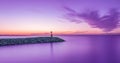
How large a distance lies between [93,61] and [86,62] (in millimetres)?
994

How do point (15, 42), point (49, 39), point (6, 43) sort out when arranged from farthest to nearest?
point (49, 39), point (15, 42), point (6, 43)

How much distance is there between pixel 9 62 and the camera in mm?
22578

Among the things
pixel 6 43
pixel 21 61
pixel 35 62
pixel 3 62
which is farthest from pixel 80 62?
pixel 6 43

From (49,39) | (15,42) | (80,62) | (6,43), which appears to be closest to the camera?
(80,62)

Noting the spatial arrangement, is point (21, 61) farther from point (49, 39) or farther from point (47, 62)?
point (49, 39)

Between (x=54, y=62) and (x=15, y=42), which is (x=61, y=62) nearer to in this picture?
(x=54, y=62)

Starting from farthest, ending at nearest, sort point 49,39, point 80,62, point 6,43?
point 49,39, point 6,43, point 80,62

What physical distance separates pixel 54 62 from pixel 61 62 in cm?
96

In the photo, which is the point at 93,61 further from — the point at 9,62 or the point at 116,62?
the point at 9,62

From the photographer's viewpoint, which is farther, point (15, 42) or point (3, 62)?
point (15, 42)

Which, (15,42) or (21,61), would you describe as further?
(15,42)

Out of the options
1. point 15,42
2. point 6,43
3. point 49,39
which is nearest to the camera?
point 6,43

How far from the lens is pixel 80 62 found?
22.1 m

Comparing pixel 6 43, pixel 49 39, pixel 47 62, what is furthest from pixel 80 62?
pixel 49 39
